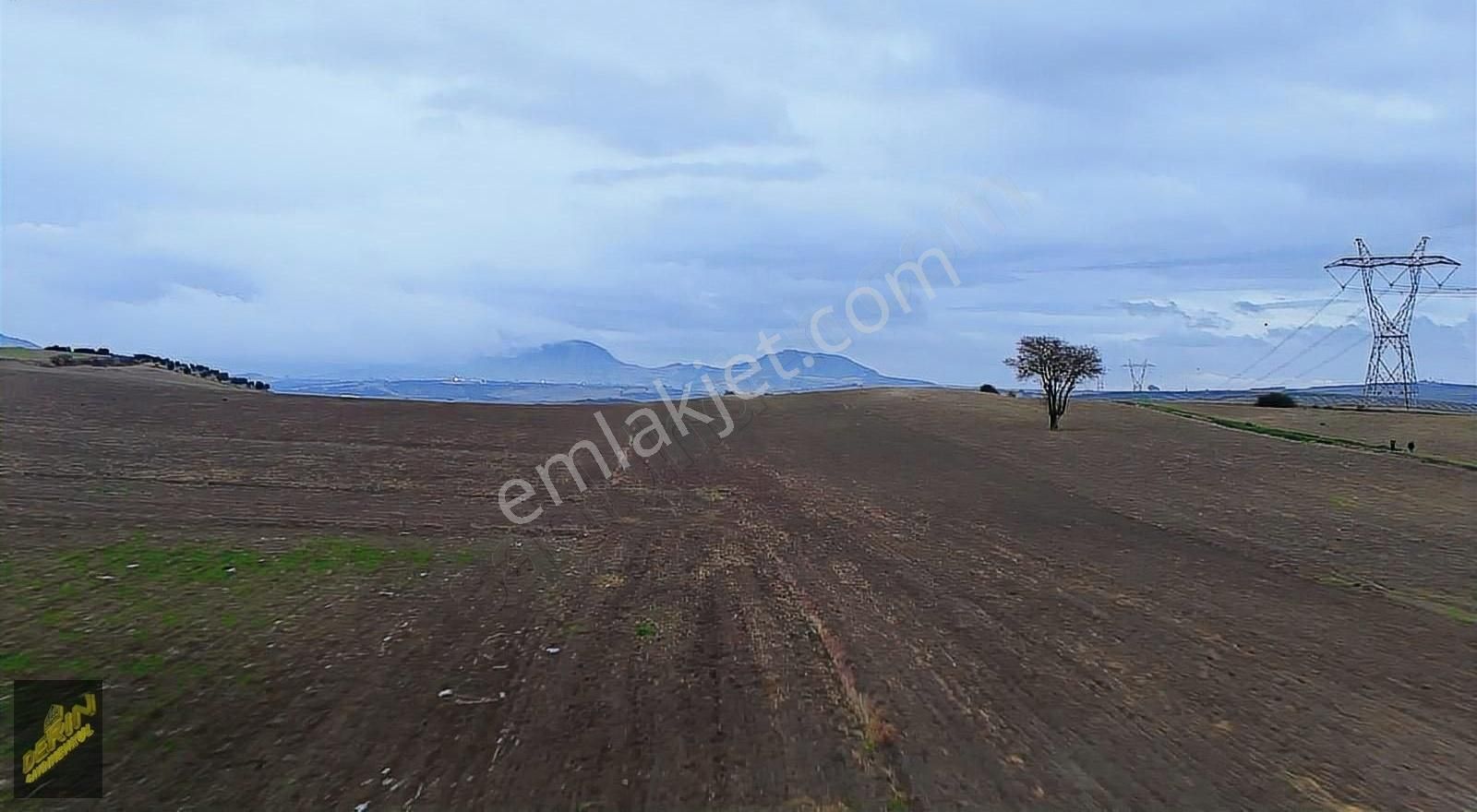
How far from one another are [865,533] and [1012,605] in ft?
20.4

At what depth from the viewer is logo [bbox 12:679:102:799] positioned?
6.57m

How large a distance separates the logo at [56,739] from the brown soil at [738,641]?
0.23m

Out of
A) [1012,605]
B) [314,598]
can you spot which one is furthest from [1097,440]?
[314,598]

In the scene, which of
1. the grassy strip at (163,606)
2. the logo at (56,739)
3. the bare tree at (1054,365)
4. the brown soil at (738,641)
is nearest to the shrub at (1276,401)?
the bare tree at (1054,365)

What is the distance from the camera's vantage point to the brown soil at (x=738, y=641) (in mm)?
7262

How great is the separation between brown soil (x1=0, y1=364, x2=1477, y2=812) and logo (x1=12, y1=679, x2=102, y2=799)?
0.74ft

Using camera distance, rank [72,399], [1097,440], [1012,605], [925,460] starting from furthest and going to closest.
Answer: [1097,440], [72,399], [925,460], [1012,605]

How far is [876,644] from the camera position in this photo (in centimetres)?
1111

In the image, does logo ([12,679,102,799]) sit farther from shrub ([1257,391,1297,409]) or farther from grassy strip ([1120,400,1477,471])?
shrub ([1257,391,1297,409])

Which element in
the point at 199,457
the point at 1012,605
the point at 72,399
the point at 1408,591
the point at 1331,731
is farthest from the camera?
the point at 72,399

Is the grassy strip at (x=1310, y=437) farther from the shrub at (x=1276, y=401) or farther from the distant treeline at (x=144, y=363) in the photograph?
the distant treeline at (x=144, y=363)

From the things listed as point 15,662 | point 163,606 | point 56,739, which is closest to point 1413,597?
point 56,739

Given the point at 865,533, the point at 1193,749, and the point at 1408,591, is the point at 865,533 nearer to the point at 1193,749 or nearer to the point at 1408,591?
the point at 1408,591

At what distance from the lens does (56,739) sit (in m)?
7.18
